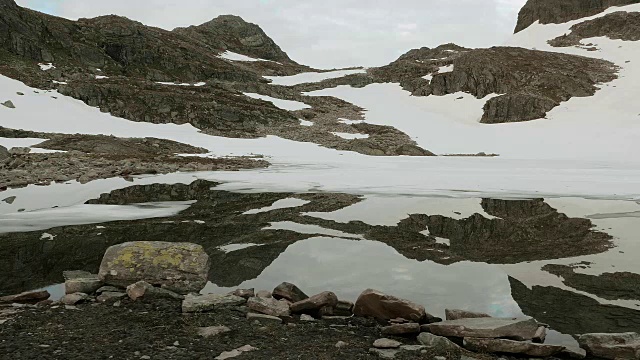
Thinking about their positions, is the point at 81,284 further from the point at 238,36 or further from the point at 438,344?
the point at 238,36

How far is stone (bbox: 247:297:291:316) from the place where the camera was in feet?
23.7

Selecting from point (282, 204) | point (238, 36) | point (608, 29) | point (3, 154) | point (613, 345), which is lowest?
point (613, 345)

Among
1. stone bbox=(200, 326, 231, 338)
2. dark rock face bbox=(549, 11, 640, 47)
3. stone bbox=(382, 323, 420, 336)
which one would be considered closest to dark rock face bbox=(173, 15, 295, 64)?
dark rock face bbox=(549, 11, 640, 47)

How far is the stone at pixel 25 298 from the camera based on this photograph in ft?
24.8

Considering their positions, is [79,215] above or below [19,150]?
below

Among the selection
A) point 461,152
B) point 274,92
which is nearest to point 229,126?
point 274,92

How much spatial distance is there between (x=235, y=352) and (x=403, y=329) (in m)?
2.37

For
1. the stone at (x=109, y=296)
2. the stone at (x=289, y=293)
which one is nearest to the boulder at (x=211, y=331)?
the stone at (x=289, y=293)

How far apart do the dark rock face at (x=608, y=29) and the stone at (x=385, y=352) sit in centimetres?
11777

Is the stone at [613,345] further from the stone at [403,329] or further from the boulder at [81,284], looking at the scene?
the boulder at [81,284]

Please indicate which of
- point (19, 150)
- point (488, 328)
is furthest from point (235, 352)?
point (19, 150)

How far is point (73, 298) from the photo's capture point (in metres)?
7.62

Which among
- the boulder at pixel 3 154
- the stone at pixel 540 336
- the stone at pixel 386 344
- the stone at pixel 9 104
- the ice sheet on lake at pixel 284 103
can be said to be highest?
the ice sheet on lake at pixel 284 103

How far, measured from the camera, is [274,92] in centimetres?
8500
